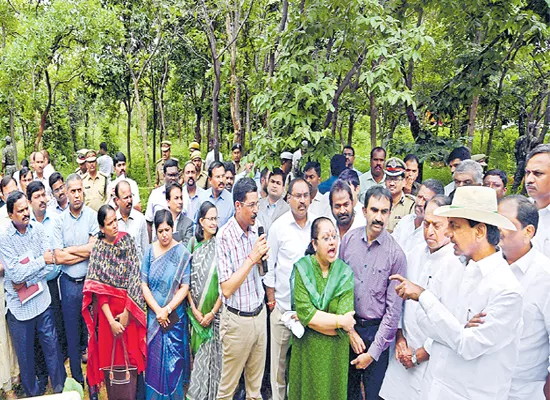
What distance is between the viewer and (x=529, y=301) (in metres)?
2.61

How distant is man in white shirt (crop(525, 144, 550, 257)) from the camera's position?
10.8 feet

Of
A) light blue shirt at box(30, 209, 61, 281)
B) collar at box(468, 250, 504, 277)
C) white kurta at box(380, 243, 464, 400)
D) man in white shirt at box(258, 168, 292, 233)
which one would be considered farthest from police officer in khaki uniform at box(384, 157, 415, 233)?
light blue shirt at box(30, 209, 61, 281)

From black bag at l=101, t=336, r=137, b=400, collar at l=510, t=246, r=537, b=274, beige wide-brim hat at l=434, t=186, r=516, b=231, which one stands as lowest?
black bag at l=101, t=336, r=137, b=400

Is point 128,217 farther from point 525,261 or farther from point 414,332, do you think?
point 525,261

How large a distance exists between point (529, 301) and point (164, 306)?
2.68 meters

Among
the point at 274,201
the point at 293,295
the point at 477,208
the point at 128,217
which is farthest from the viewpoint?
the point at 274,201

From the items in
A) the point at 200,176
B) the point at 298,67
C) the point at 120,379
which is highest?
the point at 298,67

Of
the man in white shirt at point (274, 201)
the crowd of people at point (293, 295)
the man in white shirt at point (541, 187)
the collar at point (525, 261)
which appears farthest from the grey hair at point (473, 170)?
the man in white shirt at point (274, 201)

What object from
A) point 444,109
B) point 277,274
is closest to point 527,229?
point 277,274

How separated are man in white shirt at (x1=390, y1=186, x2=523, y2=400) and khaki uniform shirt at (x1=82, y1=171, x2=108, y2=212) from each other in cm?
467

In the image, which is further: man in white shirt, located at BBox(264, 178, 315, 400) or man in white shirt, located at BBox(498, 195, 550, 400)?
man in white shirt, located at BBox(264, 178, 315, 400)

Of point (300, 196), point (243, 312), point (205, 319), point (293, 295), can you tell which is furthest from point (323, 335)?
point (300, 196)

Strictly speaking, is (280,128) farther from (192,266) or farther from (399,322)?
(399,322)

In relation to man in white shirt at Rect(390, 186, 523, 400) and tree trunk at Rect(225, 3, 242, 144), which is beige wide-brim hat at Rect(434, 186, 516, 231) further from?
tree trunk at Rect(225, 3, 242, 144)
